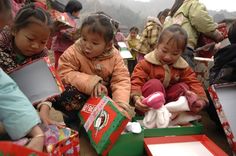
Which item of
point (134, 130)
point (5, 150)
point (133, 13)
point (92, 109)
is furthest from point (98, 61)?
point (133, 13)

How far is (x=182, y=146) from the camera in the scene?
138 centimetres

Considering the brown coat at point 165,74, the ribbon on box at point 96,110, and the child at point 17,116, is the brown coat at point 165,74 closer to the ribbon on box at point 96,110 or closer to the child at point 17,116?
the ribbon on box at point 96,110

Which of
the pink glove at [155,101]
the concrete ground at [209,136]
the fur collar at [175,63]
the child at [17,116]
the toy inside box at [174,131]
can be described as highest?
the child at [17,116]

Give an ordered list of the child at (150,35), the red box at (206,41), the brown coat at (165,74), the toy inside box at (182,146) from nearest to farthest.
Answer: the toy inside box at (182,146) → the brown coat at (165,74) → the red box at (206,41) → the child at (150,35)

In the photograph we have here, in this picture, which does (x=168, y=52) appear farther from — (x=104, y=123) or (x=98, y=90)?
(x=104, y=123)

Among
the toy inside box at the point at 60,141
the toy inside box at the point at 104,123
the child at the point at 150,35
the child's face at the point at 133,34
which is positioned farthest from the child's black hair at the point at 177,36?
the child's face at the point at 133,34

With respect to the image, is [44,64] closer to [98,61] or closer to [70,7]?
[98,61]

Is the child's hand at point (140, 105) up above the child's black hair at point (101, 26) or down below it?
below

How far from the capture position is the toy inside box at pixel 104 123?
1210mm

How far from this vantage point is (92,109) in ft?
4.44

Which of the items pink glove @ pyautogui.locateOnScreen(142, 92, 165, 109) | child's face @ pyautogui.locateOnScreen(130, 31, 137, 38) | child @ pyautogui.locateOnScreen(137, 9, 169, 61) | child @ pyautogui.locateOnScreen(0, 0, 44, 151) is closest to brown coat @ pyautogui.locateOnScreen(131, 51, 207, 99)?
pink glove @ pyautogui.locateOnScreen(142, 92, 165, 109)

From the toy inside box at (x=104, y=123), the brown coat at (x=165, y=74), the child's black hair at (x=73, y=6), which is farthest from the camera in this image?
the child's black hair at (x=73, y=6)

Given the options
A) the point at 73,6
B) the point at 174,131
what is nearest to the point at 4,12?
the point at 174,131

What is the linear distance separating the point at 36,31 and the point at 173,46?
746 mm
